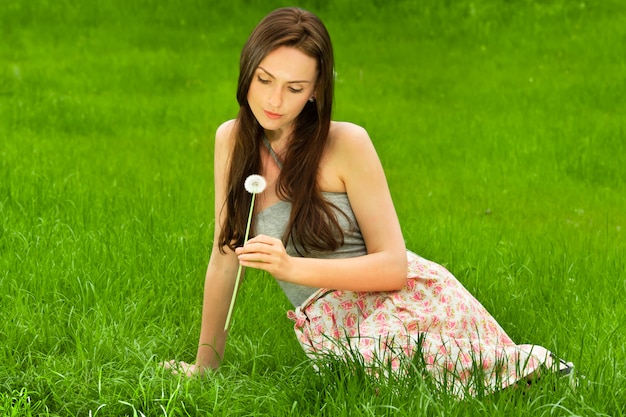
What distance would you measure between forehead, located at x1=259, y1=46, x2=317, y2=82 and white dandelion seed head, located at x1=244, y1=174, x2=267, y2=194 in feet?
1.04

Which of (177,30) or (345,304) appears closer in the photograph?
(345,304)

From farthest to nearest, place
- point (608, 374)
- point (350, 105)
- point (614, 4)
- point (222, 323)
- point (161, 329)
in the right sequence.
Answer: point (614, 4), point (350, 105), point (161, 329), point (222, 323), point (608, 374)

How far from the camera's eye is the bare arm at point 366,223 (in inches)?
120

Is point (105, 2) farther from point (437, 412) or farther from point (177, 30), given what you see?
point (437, 412)

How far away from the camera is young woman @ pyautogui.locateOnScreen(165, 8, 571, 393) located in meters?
3.02

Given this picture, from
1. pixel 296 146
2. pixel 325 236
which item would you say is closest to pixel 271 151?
pixel 296 146

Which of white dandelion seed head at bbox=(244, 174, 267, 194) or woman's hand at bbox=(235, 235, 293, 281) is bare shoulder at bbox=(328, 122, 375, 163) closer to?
white dandelion seed head at bbox=(244, 174, 267, 194)

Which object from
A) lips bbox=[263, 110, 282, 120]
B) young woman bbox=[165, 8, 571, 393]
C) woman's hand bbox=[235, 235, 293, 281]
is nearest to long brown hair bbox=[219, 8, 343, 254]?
young woman bbox=[165, 8, 571, 393]

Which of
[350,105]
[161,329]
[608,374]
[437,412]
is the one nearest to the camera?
[437,412]

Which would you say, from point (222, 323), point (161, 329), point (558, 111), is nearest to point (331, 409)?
point (222, 323)

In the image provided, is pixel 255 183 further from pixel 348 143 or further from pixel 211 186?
pixel 211 186

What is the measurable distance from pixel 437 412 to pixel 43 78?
6944mm

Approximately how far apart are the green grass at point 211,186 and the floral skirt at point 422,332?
0.10m

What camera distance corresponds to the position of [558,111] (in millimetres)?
8102
